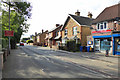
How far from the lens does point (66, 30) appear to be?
27.2m

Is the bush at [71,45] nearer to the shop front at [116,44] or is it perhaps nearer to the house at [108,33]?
the house at [108,33]

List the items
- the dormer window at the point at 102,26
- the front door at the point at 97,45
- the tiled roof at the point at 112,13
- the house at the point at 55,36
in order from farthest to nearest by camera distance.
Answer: the house at the point at 55,36
the front door at the point at 97,45
the dormer window at the point at 102,26
the tiled roof at the point at 112,13

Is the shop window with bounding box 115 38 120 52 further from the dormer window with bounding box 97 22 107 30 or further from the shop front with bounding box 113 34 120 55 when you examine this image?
the dormer window with bounding box 97 22 107 30

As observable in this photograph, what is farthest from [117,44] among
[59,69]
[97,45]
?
[59,69]

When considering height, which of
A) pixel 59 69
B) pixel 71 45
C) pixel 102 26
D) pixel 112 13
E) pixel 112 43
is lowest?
pixel 59 69

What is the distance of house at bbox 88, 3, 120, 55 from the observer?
→ 14141mm

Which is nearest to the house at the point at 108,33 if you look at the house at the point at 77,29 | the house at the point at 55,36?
the house at the point at 77,29

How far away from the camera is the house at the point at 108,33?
1414 cm

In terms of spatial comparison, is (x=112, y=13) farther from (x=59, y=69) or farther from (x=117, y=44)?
(x=59, y=69)

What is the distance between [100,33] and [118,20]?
11.5ft

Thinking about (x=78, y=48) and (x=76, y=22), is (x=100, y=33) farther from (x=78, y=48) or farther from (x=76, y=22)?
(x=76, y=22)

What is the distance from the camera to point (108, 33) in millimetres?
15367

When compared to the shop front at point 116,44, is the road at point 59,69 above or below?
below

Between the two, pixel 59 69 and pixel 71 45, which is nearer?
pixel 59 69
